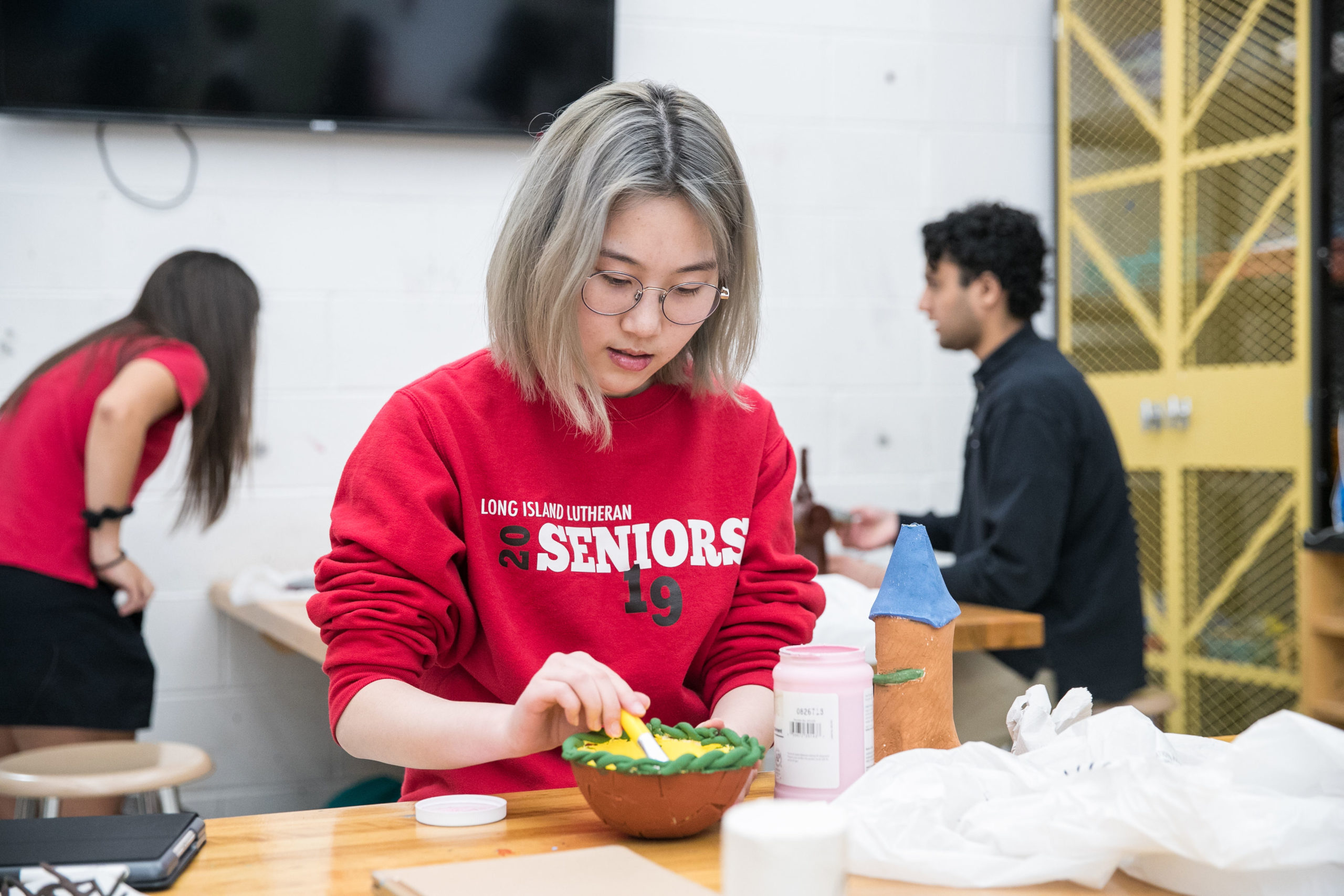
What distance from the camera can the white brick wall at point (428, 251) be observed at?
265cm

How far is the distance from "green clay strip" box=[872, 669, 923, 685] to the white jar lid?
298 mm

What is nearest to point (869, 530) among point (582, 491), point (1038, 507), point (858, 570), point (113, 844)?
point (858, 570)

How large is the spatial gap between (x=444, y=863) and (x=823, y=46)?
2718mm

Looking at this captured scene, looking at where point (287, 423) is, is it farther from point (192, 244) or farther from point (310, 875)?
point (310, 875)

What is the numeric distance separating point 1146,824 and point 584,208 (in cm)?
64

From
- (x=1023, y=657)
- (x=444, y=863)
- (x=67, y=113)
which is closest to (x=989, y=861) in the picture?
(x=444, y=863)

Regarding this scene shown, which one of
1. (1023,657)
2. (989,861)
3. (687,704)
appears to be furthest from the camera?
(1023,657)

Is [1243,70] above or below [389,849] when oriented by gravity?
above

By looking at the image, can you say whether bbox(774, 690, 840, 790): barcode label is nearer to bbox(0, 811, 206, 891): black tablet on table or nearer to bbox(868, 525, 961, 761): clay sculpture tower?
bbox(868, 525, 961, 761): clay sculpture tower

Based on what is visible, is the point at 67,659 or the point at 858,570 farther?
the point at 858,570

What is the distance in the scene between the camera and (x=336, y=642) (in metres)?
1.00

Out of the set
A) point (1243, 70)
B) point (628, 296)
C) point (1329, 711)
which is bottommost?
point (1329, 711)

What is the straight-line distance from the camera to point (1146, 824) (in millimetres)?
739

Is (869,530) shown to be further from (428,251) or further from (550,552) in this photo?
(550,552)
